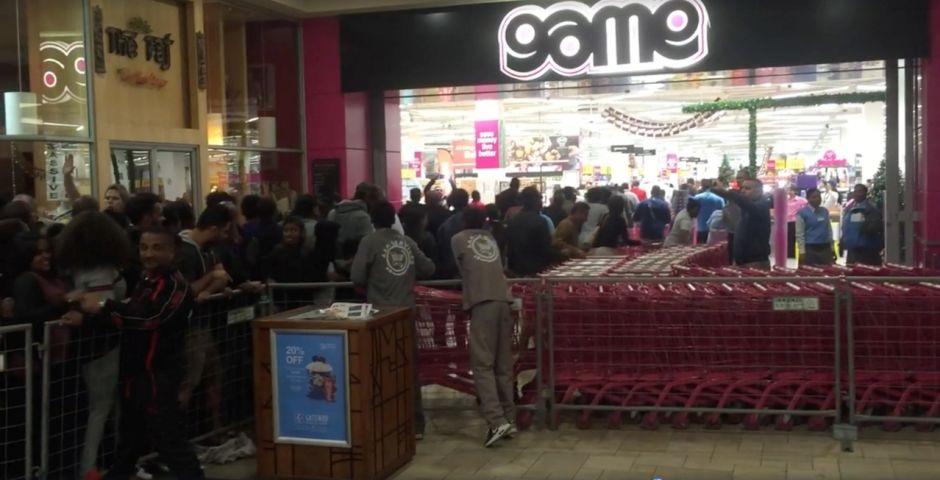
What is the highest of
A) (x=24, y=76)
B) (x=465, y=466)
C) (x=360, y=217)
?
(x=24, y=76)

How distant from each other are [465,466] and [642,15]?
858cm

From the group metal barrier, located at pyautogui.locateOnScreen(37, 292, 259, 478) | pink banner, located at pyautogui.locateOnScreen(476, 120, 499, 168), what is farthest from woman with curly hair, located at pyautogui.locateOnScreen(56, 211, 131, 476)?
pink banner, located at pyautogui.locateOnScreen(476, 120, 499, 168)

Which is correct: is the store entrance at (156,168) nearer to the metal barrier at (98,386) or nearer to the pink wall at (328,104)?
the pink wall at (328,104)

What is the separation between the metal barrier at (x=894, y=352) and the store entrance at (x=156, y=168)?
716 centimetres

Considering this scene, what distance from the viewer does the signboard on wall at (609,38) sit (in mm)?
13023

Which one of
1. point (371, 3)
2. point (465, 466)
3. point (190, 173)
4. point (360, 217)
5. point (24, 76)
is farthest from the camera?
point (371, 3)

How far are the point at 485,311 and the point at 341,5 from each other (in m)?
8.76

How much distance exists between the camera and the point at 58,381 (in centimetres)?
593

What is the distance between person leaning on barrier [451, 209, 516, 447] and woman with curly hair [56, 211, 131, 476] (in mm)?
2186

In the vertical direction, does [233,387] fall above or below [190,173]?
below

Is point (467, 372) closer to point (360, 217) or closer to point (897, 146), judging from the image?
point (360, 217)

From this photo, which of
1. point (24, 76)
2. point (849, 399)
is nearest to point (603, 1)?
point (24, 76)

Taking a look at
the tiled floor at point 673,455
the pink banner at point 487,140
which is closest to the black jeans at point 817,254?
the tiled floor at point 673,455

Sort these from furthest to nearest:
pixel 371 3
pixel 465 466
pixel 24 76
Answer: pixel 371 3, pixel 24 76, pixel 465 466
